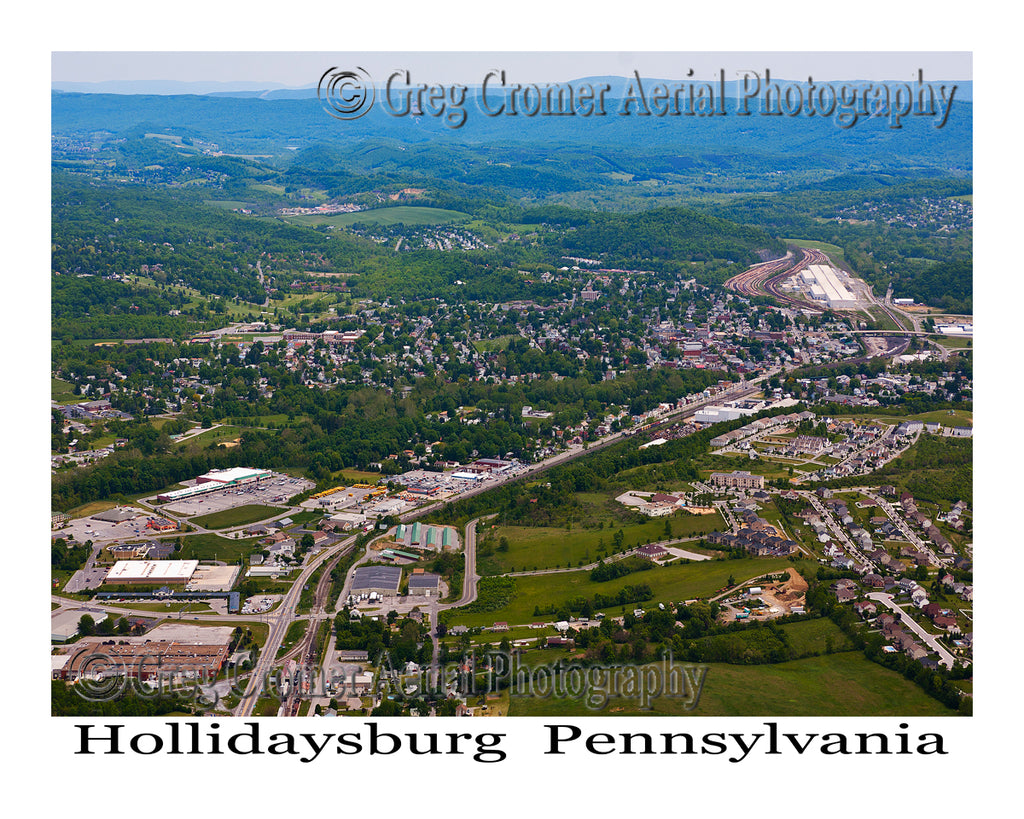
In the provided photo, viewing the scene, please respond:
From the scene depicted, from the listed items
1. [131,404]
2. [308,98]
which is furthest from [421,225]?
[308,98]

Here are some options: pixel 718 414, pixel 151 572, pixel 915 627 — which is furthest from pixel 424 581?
pixel 718 414

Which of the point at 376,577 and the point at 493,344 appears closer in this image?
the point at 376,577

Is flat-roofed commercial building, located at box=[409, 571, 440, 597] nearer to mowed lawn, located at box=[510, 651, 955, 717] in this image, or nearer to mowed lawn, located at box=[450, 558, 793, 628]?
mowed lawn, located at box=[450, 558, 793, 628]

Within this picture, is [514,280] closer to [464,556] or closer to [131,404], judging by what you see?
[131,404]

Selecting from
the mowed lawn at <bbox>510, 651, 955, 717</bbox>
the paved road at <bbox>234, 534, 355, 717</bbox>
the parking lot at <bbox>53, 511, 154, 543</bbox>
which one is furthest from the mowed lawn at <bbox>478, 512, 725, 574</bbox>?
the parking lot at <bbox>53, 511, 154, 543</bbox>

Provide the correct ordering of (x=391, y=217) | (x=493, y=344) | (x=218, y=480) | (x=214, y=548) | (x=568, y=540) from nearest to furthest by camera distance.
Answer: (x=568, y=540) < (x=214, y=548) < (x=218, y=480) < (x=493, y=344) < (x=391, y=217)

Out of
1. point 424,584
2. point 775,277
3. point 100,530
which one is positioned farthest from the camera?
point 775,277

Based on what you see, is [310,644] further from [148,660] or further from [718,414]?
[718,414]
